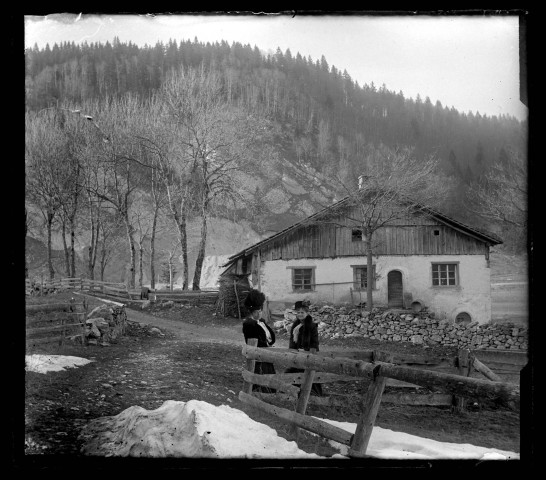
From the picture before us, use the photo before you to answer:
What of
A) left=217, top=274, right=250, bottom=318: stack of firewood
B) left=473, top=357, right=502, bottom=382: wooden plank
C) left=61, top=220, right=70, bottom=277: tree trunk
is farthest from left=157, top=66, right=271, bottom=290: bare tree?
left=473, top=357, right=502, bottom=382: wooden plank

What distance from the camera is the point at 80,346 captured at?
3.13 m

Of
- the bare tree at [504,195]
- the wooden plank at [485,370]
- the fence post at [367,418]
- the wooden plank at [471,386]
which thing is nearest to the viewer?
the wooden plank at [471,386]

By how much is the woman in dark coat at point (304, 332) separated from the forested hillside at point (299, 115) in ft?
2.11

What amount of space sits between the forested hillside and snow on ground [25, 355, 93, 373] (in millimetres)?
892

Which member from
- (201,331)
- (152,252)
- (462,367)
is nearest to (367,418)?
(462,367)

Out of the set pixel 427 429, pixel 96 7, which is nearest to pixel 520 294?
pixel 427 429

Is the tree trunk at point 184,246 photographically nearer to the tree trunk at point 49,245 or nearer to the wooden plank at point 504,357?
the tree trunk at point 49,245

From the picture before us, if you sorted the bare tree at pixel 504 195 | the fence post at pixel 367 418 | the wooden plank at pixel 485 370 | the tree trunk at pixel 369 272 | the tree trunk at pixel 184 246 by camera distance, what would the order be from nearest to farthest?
1. the fence post at pixel 367 418
2. the wooden plank at pixel 485 370
3. the bare tree at pixel 504 195
4. the tree trunk at pixel 369 272
5. the tree trunk at pixel 184 246

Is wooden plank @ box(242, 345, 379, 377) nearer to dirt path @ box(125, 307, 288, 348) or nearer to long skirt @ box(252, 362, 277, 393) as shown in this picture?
dirt path @ box(125, 307, 288, 348)

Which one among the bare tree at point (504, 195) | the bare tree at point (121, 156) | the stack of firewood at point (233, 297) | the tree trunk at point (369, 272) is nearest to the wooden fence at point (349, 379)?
the stack of firewood at point (233, 297)

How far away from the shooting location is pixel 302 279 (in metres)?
3.18

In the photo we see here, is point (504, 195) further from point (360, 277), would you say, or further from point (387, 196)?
point (360, 277)

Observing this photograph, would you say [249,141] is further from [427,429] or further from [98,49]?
[427,429]

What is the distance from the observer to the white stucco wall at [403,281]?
2.97m
